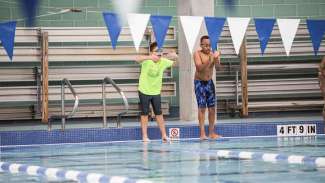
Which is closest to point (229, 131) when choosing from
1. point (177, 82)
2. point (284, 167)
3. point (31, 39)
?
point (177, 82)

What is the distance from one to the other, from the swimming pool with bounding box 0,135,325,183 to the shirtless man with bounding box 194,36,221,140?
1.52 ft

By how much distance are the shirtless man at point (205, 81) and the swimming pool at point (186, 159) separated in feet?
1.52

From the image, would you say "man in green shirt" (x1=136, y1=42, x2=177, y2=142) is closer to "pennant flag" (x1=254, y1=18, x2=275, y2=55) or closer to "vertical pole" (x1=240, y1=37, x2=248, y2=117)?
"pennant flag" (x1=254, y1=18, x2=275, y2=55)

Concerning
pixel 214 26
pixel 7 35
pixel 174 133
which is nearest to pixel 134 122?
pixel 174 133

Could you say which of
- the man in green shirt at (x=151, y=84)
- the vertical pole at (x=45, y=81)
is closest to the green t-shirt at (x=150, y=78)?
the man in green shirt at (x=151, y=84)

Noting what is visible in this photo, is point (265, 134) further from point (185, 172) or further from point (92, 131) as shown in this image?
point (185, 172)

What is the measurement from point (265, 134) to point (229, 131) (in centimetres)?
75

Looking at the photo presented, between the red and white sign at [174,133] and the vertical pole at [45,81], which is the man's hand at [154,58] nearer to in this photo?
the red and white sign at [174,133]

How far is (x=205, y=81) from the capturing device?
14.7 m

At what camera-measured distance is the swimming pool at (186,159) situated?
28.8 feet

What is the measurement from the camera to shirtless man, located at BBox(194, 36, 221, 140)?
14.5 meters

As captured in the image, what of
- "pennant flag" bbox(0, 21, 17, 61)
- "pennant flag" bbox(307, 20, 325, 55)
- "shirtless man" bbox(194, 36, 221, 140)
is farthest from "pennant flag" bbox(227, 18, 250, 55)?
"pennant flag" bbox(0, 21, 17, 61)

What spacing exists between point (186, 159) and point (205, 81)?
3.86 m

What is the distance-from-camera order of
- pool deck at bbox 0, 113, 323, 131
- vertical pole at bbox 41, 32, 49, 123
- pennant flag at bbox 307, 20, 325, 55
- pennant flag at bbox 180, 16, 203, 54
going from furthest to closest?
vertical pole at bbox 41, 32, 49, 123
pool deck at bbox 0, 113, 323, 131
pennant flag at bbox 307, 20, 325, 55
pennant flag at bbox 180, 16, 203, 54
